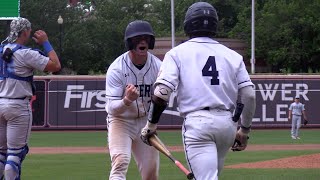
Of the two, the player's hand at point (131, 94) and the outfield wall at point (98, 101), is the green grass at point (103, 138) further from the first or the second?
the player's hand at point (131, 94)

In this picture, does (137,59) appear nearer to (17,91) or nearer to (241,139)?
(17,91)

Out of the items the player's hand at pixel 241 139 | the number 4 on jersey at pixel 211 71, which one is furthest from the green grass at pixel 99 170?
the number 4 on jersey at pixel 211 71

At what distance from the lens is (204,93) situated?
23.6 ft

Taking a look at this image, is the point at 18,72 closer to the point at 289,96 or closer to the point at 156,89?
the point at 156,89

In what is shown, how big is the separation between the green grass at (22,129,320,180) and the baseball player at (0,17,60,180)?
4.74 meters

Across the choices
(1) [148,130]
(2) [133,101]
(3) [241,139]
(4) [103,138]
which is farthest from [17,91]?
(4) [103,138]

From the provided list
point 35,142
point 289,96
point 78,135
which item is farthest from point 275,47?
point 35,142

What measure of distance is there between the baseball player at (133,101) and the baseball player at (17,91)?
47.4 inches

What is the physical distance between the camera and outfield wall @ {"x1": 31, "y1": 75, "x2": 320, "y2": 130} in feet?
117

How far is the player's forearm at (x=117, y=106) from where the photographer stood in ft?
29.4

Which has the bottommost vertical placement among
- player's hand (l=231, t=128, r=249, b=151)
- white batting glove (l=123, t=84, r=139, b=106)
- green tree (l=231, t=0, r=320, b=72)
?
player's hand (l=231, t=128, r=249, b=151)

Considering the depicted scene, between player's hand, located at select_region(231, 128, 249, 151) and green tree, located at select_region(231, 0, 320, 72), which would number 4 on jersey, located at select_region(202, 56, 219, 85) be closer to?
player's hand, located at select_region(231, 128, 249, 151)

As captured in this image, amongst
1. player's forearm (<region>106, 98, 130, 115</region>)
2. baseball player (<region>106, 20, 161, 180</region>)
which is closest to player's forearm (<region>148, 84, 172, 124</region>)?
player's forearm (<region>106, 98, 130, 115</region>)

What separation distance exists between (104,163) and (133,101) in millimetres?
10103
